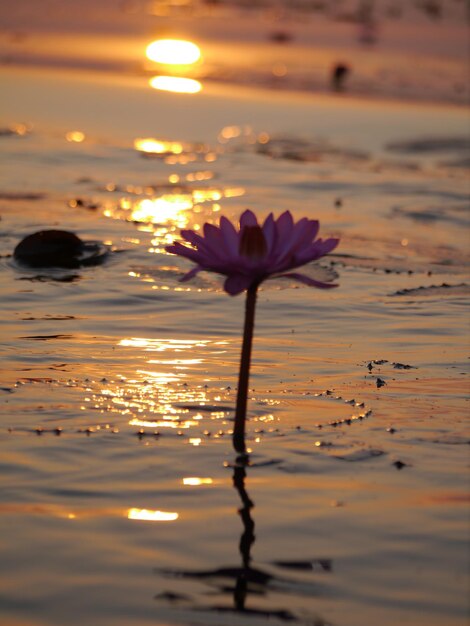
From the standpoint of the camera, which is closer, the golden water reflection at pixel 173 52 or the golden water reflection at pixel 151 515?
the golden water reflection at pixel 151 515

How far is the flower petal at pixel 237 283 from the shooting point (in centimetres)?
309

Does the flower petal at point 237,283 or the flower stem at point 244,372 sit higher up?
the flower petal at point 237,283

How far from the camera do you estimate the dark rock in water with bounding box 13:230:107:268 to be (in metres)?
6.18

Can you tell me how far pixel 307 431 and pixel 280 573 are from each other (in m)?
0.98

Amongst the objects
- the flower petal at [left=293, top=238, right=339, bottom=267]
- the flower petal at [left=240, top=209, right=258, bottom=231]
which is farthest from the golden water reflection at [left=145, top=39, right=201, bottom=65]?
the flower petal at [left=293, top=238, right=339, bottom=267]

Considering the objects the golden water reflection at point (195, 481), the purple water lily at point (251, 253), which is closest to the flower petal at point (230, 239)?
the purple water lily at point (251, 253)

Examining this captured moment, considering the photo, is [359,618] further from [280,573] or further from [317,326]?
[317,326]

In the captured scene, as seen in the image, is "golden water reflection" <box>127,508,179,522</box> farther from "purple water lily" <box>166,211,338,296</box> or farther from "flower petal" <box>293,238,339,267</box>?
A: "flower petal" <box>293,238,339,267</box>

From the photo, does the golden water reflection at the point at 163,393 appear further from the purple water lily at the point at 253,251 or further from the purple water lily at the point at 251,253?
the purple water lily at the point at 253,251

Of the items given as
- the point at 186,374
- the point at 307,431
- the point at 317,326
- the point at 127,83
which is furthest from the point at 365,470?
the point at 127,83

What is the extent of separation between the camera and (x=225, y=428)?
3.71 metres

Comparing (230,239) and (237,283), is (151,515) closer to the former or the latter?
(237,283)

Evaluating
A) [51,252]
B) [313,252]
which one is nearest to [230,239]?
[313,252]

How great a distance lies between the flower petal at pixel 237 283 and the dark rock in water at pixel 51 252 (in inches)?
124
